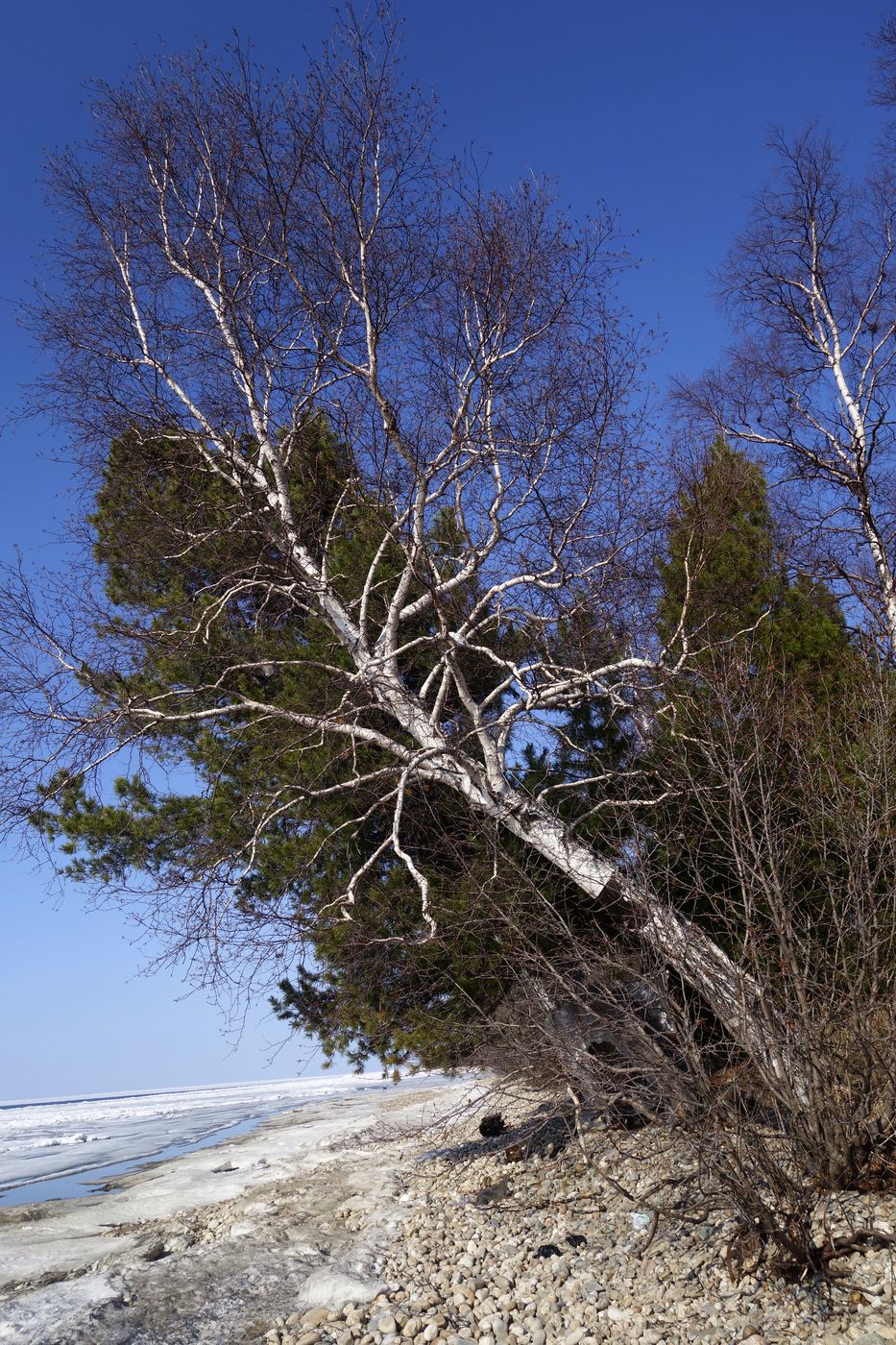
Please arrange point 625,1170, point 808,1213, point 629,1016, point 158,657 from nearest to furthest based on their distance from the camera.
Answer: point 808,1213
point 629,1016
point 625,1170
point 158,657

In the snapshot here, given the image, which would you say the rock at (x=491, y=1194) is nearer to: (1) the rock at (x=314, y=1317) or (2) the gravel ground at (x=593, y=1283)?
(2) the gravel ground at (x=593, y=1283)

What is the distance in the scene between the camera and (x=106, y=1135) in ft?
56.6

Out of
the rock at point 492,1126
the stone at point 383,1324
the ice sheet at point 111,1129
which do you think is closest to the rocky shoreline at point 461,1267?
the stone at point 383,1324

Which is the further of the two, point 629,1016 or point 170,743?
point 170,743

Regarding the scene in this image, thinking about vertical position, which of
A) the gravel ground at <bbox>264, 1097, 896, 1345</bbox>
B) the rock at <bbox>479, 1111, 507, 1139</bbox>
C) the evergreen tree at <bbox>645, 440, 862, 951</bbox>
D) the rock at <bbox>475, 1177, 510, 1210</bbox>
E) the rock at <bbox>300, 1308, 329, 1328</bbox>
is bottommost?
the gravel ground at <bbox>264, 1097, 896, 1345</bbox>

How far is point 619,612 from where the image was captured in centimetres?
961

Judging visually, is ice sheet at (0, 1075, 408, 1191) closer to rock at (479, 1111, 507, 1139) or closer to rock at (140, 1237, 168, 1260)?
rock at (140, 1237, 168, 1260)

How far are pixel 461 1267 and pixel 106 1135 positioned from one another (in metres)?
14.4

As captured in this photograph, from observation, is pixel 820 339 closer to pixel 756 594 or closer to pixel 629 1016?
pixel 756 594

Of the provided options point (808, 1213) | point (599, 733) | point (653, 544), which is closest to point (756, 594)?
point (653, 544)

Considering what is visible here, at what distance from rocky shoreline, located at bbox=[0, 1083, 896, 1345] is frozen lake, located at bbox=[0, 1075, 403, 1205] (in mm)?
3183

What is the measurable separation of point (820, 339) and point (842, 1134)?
9595 mm

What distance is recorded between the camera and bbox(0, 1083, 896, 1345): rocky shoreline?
4.47 meters

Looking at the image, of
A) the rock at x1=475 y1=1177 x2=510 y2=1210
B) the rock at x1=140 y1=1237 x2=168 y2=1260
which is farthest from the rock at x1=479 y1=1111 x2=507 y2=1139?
the rock at x1=140 y1=1237 x2=168 y2=1260
